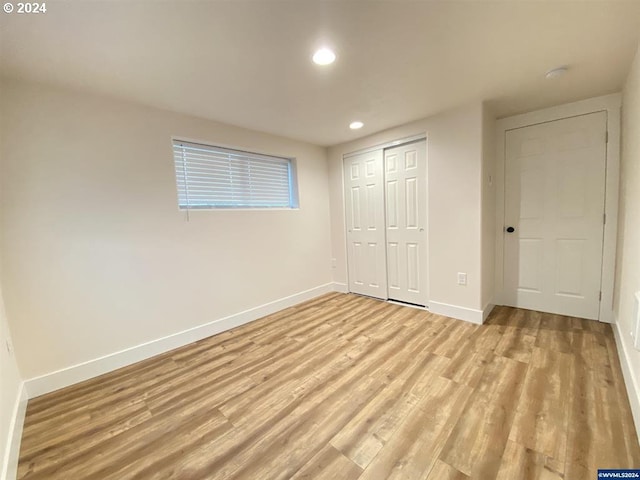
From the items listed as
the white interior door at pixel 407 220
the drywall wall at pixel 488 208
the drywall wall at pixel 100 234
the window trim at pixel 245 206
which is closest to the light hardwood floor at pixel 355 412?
the drywall wall at pixel 100 234

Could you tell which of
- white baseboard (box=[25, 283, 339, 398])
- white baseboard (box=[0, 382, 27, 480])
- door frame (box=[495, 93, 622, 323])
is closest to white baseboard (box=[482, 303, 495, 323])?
door frame (box=[495, 93, 622, 323])

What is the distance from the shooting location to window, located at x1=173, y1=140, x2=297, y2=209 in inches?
105

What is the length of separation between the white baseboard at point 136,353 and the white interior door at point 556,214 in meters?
3.07

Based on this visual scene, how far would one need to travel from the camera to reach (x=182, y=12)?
1.30m

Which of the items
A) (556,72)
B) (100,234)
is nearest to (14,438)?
(100,234)

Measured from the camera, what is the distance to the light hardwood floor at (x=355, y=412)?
1.27m

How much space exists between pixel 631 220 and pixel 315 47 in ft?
8.27

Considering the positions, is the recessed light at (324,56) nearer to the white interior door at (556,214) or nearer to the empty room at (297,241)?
the empty room at (297,241)

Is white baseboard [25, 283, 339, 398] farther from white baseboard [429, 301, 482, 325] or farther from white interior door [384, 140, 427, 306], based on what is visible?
white baseboard [429, 301, 482, 325]

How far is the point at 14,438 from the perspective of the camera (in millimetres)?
1464

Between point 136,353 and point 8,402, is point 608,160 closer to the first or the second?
point 136,353

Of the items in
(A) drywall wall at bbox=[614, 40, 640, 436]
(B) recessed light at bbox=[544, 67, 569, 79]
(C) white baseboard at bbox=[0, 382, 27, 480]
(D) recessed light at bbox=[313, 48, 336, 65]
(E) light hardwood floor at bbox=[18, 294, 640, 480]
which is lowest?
(E) light hardwood floor at bbox=[18, 294, 640, 480]

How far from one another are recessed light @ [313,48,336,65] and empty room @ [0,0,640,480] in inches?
0.8

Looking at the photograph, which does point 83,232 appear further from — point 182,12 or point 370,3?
point 370,3
